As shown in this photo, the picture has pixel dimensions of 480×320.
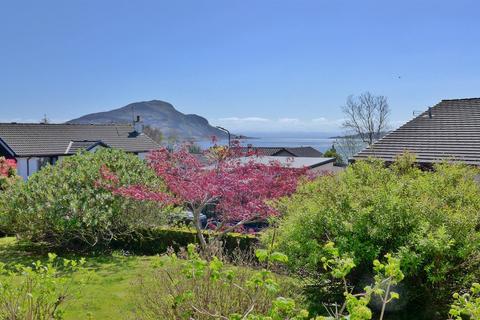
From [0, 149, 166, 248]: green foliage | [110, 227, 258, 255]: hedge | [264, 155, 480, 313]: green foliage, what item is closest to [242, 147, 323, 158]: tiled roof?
[110, 227, 258, 255]: hedge

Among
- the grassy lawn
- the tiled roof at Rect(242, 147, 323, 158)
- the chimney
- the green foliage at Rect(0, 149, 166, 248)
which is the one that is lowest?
the grassy lawn

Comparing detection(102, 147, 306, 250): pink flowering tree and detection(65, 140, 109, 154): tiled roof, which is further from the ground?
detection(65, 140, 109, 154): tiled roof

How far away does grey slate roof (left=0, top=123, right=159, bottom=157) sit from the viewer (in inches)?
1303

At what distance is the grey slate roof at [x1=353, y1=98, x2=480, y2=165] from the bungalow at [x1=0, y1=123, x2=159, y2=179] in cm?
2335

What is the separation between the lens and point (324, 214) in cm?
770

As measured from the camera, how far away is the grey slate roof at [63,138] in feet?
109

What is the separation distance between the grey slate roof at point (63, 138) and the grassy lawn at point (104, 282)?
17240 millimetres

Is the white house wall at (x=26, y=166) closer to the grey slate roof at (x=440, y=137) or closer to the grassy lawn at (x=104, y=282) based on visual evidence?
the grassy lawn at (x=104, y=282)

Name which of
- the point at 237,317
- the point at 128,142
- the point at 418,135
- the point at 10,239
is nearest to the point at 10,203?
the point at 10,239

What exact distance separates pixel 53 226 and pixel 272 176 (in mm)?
7661

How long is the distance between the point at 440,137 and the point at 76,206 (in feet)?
50.5

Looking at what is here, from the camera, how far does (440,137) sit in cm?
1927

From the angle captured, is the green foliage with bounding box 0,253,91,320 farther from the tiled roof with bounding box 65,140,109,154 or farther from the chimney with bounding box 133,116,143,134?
the chimney with bounding box 133,116,143,134

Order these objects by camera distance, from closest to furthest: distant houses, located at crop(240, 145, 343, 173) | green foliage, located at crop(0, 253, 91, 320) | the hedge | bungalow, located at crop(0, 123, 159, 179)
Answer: green foliage, located at crop(0, 253, 91, 320) < distant houses, located at crop(240, 145, 343, 173) < the hedge < bungalow, located at crop(0, 123, 159, 179)
